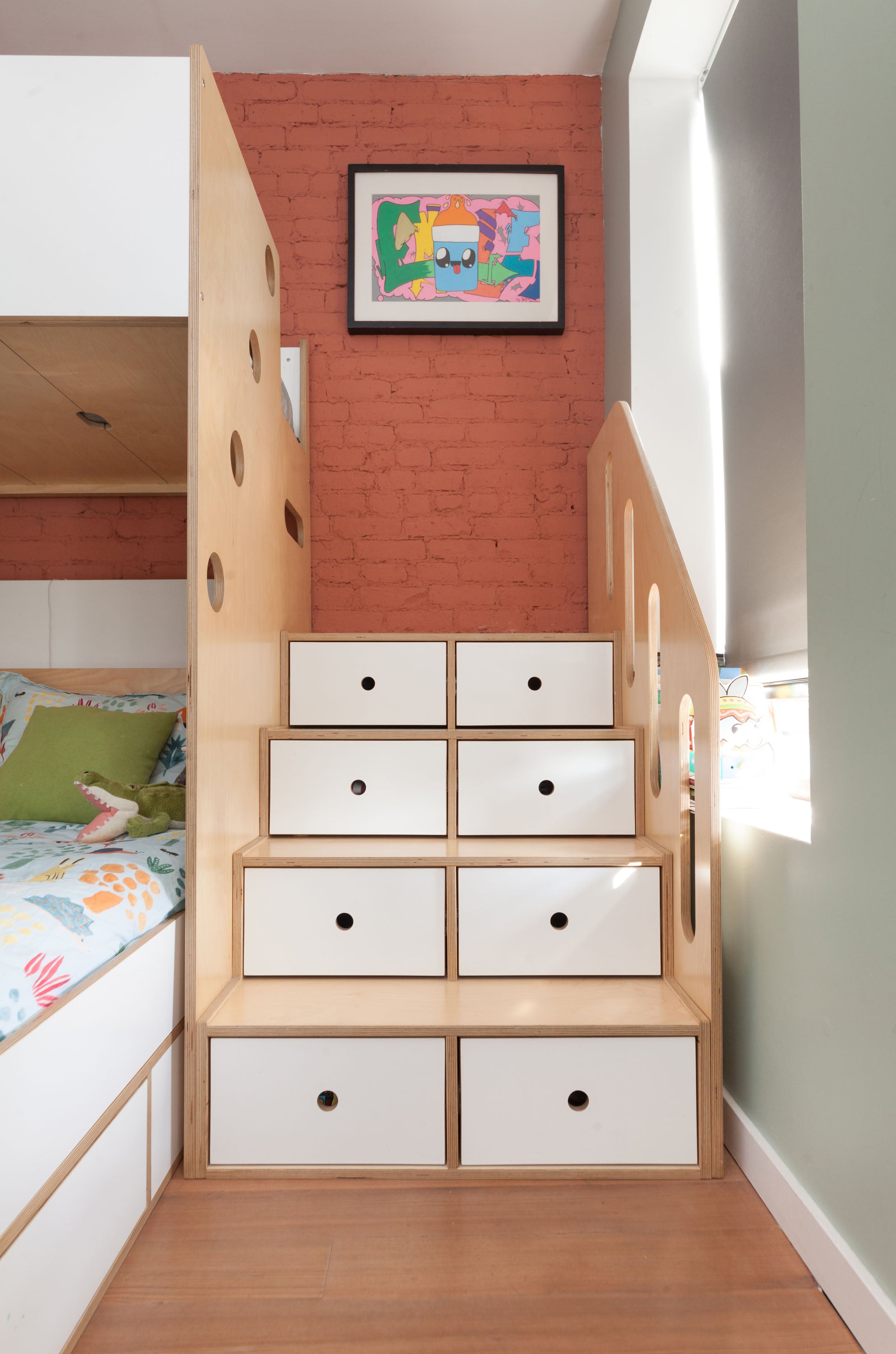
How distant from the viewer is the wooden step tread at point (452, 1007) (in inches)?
48.5

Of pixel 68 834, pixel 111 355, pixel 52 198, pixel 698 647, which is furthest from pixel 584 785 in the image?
pixel 52 198

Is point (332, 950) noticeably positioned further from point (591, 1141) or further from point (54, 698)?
point (54, 698)

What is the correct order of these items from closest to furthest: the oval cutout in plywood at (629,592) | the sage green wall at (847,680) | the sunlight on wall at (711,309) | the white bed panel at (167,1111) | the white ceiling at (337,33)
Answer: the sage green wall at (847,680)
the white bed panel at (167,1111)
the oval cutout in plywood at (629,592)
the sunlight on wall at (711,309)
the white ceiling at (337,33)

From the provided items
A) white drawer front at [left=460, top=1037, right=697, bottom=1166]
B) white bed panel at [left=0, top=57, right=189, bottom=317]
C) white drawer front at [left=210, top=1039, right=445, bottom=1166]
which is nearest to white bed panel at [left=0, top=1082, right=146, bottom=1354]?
white drawer front at [left=210, top=1039, right=445, bottom=1166]

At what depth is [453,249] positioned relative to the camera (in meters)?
2.52

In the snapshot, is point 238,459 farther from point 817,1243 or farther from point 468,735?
point 817,1243

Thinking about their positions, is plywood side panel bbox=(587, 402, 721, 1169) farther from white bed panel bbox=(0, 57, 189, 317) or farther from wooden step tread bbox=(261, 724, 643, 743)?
white bed panel bbox=(0, 57, 189, 317)

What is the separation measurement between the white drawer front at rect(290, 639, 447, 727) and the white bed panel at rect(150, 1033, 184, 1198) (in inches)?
29.1

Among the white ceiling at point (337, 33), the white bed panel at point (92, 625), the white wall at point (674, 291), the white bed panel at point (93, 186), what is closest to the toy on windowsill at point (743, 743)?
the white wall at point (674, 291)

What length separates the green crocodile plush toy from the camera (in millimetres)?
1538

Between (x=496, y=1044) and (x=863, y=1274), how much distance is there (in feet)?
1.69

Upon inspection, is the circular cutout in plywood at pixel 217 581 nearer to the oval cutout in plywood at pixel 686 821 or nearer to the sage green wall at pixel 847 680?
the oval cutout in plywood at pixel 686 821

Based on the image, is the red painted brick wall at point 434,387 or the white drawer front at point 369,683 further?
the red painted brick wall at point 434,387

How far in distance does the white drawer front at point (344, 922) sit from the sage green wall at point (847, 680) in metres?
0.57
